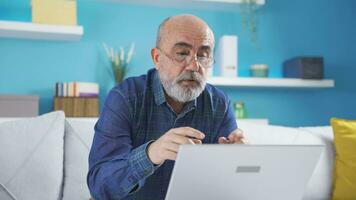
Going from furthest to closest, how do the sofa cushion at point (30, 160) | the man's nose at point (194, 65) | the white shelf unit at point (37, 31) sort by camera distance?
the white shelf unit at point (37, 31), the sofa cushion at point (30, 160), the man's nose at point (194, 65)

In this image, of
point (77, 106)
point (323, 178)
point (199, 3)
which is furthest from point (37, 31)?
point (323, 178)

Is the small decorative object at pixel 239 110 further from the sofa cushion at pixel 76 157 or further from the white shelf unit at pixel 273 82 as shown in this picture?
the sofa cushion at pixel 76 157

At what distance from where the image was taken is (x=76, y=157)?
5.85 ft

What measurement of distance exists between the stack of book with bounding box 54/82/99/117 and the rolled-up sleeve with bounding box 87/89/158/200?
125cm

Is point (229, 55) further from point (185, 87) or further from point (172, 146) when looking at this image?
point (172, 146)

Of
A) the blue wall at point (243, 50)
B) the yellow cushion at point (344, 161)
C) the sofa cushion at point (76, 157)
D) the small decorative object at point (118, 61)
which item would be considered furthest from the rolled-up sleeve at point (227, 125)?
the blue wall at point (243, 50)

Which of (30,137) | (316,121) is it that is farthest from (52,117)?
(316,121)

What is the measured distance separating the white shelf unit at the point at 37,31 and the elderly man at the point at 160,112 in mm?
1291

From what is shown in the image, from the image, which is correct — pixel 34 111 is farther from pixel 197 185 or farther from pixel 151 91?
pixel 197 185

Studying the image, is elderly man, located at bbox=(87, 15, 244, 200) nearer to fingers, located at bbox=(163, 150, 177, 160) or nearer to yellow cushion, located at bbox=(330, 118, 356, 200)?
fingers, located at bbox=(163, 150, 177, 160)

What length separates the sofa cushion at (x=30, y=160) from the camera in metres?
1.64

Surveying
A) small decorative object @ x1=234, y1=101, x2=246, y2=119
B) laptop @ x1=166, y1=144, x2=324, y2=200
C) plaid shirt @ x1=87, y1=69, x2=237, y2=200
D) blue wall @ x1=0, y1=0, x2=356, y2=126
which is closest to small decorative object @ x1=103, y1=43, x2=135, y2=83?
blue wall @ x1=0, y1=0, x2=356, y2=126

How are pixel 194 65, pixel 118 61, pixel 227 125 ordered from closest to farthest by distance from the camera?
pixel 194 65, pixel 227 125, pixel 118 61

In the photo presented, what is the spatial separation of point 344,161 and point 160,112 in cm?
108
